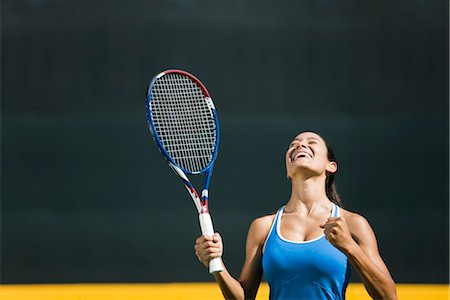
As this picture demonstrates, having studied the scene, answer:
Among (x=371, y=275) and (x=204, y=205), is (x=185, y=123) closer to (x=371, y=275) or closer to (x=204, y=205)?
(x=204, y=205)

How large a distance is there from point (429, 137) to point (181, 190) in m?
1.05

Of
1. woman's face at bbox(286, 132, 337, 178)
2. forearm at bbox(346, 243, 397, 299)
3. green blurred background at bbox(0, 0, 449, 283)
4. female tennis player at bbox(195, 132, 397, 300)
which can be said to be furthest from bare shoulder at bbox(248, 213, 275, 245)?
green blurred background at bbox(0, 0, 449, 283)

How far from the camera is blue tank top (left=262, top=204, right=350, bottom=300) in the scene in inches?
80.0

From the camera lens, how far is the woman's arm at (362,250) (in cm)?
191

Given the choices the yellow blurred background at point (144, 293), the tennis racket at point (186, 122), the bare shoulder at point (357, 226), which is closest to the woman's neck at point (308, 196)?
the bare shoulder at point (357, 226)

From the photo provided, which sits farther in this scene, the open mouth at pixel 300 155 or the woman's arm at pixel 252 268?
the open mouth at pixel 300 155

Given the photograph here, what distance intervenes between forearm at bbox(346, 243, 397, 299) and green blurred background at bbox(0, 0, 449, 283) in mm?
1577

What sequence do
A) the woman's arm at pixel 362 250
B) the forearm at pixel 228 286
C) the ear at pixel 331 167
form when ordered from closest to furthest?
the woman's arm at pixel 362 250 < the forearm at pixel 228 286 < the ear at pixel 331 167

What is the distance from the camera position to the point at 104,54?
374 cm

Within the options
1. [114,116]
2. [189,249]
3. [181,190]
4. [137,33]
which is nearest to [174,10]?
[137,33]

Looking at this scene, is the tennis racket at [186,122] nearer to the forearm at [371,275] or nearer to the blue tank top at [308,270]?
the blue tank top at [308,270]

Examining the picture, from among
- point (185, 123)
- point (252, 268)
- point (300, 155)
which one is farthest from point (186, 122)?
point (252, 268)

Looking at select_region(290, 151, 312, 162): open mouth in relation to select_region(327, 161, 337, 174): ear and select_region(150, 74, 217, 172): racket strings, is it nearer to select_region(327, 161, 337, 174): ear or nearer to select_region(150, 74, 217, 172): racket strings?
select_region(327, 161, 337, 174): ear

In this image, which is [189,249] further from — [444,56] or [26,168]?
[444,56]
